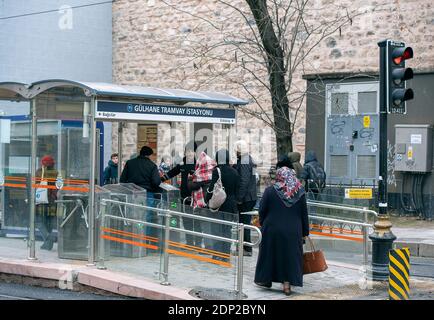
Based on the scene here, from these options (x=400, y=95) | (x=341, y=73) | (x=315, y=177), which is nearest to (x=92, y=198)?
(x=400, y=95)

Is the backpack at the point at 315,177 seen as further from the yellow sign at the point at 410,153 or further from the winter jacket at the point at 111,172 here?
the winter jacket at the point at 111,172

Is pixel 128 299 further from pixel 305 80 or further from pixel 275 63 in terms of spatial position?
pixel 305 80

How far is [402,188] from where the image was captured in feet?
65.1

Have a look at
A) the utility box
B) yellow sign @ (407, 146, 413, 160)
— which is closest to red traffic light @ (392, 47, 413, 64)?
the utility box

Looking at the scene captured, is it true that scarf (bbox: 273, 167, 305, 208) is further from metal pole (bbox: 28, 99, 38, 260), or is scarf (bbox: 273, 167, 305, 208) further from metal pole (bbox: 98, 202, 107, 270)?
metal pole (bbox: 28, 99, 38, 260)

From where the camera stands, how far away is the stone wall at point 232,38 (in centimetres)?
1998

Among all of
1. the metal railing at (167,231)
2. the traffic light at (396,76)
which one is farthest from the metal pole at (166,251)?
the traffic light at (396,76)

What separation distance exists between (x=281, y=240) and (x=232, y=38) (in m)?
14.3

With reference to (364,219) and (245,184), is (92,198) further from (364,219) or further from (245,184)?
(364,219)

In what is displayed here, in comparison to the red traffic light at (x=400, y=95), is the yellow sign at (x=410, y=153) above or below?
below

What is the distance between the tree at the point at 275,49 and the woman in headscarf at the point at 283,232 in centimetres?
515

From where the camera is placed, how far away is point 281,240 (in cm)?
1022

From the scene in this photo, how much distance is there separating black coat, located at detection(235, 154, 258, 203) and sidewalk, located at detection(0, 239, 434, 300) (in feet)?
5.62

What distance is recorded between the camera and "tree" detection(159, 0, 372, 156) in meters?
15.6
